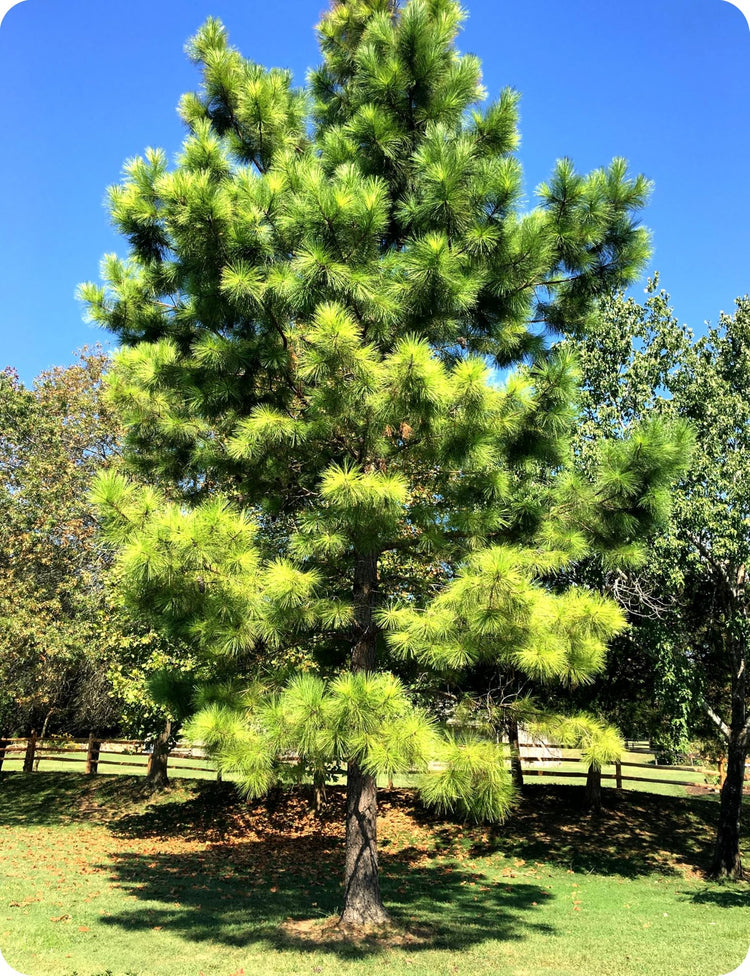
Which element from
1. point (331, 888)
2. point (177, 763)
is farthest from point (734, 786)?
point (177, 763)

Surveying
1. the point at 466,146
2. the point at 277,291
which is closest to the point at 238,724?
the point at 277,291

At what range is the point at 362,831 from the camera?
6.98 m

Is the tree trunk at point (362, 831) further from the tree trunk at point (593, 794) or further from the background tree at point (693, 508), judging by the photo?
the tree trunk at point (593, 794)

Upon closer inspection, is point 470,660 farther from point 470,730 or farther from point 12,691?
point 12,691

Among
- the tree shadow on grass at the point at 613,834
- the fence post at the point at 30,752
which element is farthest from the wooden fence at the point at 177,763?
the tree shadow on grass at the point at 613,834

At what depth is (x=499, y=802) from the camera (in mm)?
5438

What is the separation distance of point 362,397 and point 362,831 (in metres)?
4.32

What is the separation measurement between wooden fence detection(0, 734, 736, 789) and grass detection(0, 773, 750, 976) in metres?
1.05

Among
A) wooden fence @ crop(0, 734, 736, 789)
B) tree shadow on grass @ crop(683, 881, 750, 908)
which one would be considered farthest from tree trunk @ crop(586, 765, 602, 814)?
tree shadow on grass @ crop(683, 881, 750, 908)

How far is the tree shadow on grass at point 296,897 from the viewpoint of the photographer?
23.8 feet

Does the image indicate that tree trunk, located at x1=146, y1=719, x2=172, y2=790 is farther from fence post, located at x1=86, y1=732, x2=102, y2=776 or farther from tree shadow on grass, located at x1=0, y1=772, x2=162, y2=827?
fence post, located at x1=86, y1=732, x2=102, y2=776

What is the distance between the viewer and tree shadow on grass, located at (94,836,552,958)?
7.25 meters

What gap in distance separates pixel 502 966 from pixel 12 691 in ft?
38.9

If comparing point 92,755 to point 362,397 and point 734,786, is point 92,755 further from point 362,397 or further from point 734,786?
point 362,397
